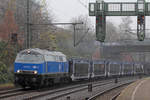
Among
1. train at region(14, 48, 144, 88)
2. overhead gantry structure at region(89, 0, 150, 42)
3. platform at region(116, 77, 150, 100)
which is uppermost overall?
overhead gantry structure at region(89, 0, 150, 42)

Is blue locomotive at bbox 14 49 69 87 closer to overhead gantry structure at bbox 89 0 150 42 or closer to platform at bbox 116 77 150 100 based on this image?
overhead gantry structure at bbox 89 0 150 42

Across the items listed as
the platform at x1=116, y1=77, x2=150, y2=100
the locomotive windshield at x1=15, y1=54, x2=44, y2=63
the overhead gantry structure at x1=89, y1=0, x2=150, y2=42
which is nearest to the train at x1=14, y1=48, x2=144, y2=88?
the locomotive windshield at x1=15, y1=54, x2=44, y2=63

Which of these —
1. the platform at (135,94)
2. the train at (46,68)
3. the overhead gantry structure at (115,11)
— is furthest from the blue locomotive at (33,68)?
the platform at (135,94)

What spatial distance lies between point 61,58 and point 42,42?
54.0 feet

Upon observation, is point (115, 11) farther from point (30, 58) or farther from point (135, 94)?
point (30, 58)

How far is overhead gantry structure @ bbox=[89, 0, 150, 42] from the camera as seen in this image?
2283cm

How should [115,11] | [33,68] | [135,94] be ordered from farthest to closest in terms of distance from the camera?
[33,68] → [135,94] → [115,11]

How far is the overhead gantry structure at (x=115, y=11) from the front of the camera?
22.8 m

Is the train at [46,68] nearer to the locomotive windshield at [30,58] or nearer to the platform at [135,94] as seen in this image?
the locomotive windshield at [30,58]

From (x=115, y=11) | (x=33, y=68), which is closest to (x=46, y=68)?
(x=33, y=68)

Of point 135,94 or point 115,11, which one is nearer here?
point 115,11

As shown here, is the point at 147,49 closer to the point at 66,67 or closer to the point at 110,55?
the point at 110,55

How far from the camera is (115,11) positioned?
77.7ft

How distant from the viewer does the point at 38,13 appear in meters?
47.7
